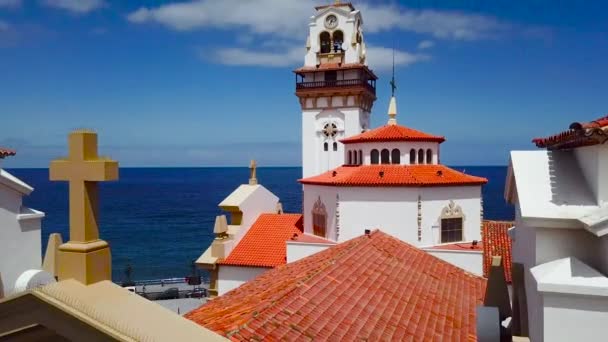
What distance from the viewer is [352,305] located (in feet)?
29.8

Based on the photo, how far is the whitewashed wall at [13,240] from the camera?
12242 millimetres

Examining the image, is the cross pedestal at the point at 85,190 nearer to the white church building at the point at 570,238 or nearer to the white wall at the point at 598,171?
the white church building at the point at 570,238

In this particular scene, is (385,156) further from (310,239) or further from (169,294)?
(169,294)

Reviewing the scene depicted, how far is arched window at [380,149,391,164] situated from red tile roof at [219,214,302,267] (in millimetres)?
5985

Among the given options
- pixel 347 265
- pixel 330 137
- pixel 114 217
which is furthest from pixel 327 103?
pixel 114 217

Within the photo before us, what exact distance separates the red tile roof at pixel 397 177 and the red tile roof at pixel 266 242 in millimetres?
3771

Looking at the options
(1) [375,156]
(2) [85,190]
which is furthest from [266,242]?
(2) [85,190]

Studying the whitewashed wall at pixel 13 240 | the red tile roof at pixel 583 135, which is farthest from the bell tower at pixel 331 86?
the red tile roof at pixel 583 135

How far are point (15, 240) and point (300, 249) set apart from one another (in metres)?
12.1

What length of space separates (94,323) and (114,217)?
104714mm

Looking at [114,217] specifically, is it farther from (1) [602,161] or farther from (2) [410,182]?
(1) [602,161]

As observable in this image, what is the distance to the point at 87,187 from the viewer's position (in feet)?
14.7

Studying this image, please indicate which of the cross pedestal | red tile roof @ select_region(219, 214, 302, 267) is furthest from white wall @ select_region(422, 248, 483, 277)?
the cross pedestal

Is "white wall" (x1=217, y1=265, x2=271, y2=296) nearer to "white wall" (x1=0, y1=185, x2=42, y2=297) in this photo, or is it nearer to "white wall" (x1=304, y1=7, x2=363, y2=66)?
"white wall" (x1=0, y1=185, x2=42, y2=297)
